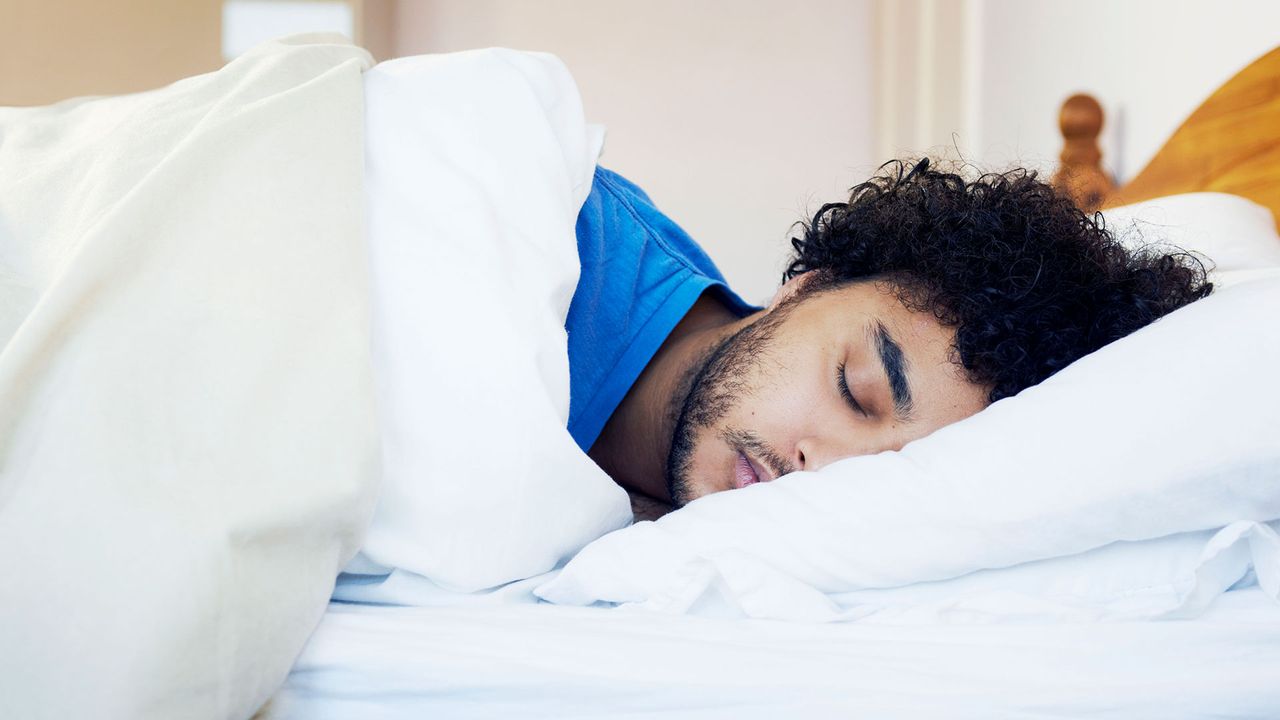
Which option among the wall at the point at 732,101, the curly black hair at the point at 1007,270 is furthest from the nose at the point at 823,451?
the wall at the point at 732,101

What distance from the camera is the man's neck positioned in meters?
1.01

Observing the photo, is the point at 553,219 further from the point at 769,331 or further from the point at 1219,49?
A: the point at 1219,49

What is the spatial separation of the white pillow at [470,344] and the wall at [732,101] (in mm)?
2250

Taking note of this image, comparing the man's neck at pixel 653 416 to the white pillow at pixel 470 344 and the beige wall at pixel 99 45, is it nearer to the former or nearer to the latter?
the white pillow at pixel 470 344

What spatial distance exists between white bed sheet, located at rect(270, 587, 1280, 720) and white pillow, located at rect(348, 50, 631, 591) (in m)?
0.08

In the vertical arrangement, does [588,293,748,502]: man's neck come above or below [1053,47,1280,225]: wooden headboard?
below

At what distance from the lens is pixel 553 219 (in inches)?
30.5

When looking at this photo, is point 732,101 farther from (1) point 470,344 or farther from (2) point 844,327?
(1) point 470,344

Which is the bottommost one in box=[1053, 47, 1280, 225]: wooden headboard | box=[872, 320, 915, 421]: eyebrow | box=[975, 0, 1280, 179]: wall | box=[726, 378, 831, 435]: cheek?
box=[726, 378, 831, 435]: cheek

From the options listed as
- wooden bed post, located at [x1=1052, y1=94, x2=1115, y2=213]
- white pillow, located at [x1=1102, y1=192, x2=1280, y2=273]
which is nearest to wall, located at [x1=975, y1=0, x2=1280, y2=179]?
wooden bed post, located at [x1=1052, y1=94, x2=1115, y2=213]

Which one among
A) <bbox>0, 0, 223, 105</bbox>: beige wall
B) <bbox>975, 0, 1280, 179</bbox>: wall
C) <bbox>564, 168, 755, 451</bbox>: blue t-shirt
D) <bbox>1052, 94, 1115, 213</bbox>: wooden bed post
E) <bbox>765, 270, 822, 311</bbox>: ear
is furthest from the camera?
<bbox>0, 0, 223, 105</bbox>: beige wall

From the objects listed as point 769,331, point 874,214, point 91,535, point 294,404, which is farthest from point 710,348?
point 91,535

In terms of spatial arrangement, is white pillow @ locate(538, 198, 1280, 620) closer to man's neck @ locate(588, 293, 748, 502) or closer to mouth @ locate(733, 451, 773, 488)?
mouth @ locate(733, 451, 773, 488)

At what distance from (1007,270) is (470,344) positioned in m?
0.56
